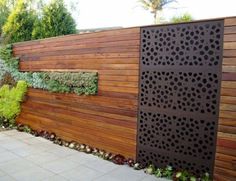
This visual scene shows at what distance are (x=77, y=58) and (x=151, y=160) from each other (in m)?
2.52

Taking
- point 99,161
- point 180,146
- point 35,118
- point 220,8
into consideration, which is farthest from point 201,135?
point 220,8

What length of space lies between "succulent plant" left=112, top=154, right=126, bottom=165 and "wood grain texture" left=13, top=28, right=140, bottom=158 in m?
0.09

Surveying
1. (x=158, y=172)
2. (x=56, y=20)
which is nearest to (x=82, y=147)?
(x=158, y=172)

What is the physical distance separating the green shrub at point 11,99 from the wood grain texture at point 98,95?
57cm

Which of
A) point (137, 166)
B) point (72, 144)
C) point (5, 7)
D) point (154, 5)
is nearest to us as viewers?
point (137, 166)

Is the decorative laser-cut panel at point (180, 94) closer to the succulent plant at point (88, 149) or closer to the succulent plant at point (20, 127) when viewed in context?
the succulent plant at point (88, 149)

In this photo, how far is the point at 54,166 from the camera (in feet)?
15.6

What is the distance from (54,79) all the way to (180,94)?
315cm

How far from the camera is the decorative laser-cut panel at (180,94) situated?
3.82 meters

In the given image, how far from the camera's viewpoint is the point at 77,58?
18.8 ft

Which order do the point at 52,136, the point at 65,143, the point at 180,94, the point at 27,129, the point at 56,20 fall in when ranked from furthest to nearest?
the point at 56,20 < the point at 27,129 < the point at 52,136 < the point at 65,143 < the point at 180,94

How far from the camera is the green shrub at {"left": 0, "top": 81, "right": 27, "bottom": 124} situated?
24.3ft

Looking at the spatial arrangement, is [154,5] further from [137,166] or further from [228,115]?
[228,115]

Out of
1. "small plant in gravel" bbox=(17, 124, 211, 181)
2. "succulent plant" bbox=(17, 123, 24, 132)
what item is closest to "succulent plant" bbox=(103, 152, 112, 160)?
"small plant in gravel" bbox=(17, 124, 211, 181)
